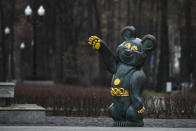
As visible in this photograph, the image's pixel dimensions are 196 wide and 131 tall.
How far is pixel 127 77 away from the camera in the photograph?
12750 millimetres

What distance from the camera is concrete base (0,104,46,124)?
532 inches

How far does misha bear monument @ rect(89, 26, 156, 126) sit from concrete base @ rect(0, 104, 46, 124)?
1973 mm

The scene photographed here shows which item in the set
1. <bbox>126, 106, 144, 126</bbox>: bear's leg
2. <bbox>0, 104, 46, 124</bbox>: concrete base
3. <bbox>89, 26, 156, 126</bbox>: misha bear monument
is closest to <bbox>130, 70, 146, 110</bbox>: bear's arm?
<bbox>89, 26, 156, 126</bbox>: misha bear monument

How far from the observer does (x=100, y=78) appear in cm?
3834

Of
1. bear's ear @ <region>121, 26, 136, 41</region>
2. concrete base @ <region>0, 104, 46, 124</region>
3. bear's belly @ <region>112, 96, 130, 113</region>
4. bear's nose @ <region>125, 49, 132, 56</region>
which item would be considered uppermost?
bear's ear @ <region>121, 26, 136, 41</region>

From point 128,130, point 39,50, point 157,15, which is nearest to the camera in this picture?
point 128,130

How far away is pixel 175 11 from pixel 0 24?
12.6 metres

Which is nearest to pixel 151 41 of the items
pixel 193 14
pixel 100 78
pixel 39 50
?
pixel 193 14

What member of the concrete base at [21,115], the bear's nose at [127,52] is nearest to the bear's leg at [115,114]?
the bear's nose at [127,52]

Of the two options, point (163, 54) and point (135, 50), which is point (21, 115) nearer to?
point (135, 50)

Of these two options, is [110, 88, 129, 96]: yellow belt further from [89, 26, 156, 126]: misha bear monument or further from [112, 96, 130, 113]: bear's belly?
[112, 96, 130, 113]: bear's belly

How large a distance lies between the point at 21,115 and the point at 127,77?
2.98m

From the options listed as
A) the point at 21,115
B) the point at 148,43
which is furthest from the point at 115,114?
the point at 21,115

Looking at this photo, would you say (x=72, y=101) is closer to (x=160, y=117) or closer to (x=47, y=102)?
(x=47, y=102)
